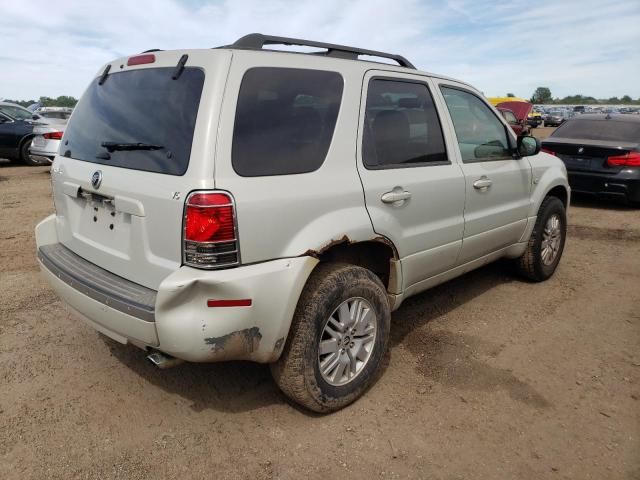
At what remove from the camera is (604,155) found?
8.09 meters

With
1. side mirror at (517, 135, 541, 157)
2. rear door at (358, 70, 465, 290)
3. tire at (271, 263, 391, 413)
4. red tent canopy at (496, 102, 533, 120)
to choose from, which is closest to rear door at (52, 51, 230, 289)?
tire at (271, 263, 391, 413)

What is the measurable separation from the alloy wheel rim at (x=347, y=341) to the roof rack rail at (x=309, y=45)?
141 cm

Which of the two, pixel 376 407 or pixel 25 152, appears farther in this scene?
pixel 25 152

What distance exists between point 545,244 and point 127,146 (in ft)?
12.5

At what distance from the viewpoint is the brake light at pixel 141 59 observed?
2.68 metres

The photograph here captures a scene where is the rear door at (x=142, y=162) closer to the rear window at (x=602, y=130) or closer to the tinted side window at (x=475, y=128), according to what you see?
the tinted side window at (x=475, y=128)

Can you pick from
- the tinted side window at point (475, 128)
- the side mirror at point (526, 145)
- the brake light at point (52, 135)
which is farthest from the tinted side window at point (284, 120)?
the brake light at point (52, 135)

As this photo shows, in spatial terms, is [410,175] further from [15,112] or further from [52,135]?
[15,112]

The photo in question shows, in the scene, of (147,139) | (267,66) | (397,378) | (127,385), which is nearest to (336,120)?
(267,66)

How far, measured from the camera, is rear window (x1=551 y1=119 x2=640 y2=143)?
27.5 ft

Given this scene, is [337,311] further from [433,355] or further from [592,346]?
[592,346]

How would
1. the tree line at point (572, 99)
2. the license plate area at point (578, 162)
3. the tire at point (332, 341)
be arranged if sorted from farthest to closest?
the tree line at point (572, 99)
the license plate area at point (578, 162)
the tire at point (332, 341)

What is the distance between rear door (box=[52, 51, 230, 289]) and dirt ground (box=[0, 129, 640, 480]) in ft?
2.70

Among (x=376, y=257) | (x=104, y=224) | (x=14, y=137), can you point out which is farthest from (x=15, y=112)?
(x=376, y=257)
